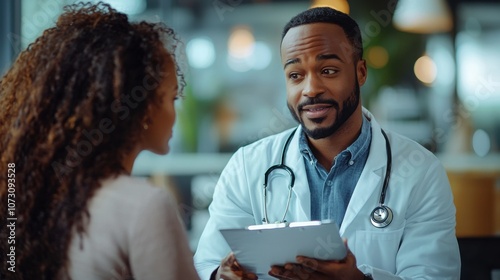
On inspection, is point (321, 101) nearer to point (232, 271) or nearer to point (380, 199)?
point (380, 199)

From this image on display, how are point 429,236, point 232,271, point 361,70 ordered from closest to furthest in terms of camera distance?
point 232,271
point 429,236
point 361,70

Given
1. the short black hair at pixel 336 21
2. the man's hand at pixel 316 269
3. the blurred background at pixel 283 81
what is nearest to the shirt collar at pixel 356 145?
the short black hair at pixel 336 21

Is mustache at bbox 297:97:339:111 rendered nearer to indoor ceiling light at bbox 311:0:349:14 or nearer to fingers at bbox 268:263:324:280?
fingers at bbox 268:263:324:280

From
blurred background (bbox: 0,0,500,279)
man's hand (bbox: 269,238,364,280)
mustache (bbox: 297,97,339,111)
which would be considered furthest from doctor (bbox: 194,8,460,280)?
blurred background (bbox: 0,0,500,279)

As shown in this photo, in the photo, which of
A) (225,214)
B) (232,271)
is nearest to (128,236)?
(232,271)

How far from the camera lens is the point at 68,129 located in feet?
3.92

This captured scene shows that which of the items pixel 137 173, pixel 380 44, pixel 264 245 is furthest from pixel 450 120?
pixel 264 245

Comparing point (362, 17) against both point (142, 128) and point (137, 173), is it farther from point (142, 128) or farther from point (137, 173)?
point (142, 128)

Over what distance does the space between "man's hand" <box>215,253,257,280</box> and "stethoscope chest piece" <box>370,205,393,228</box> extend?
1.37ft

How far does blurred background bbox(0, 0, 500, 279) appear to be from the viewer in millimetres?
4098

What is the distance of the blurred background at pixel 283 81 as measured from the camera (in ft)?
13.4

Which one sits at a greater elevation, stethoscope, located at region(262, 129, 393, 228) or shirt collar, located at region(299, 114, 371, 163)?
shirt collar, located at region(299, 114, 371, 163)

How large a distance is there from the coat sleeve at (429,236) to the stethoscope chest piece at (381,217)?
59 millimetres

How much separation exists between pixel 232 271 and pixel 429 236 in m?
0.58
